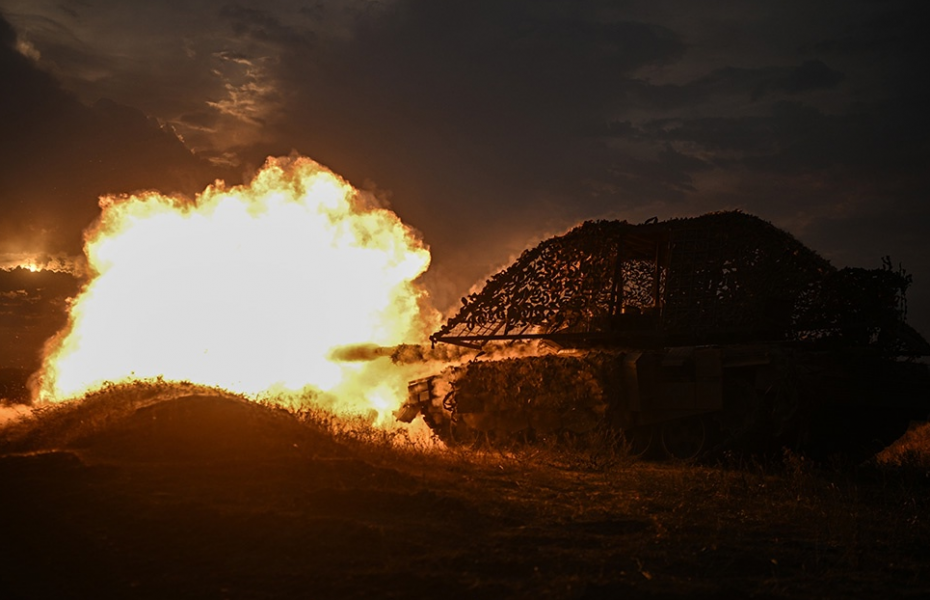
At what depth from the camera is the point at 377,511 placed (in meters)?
7.02

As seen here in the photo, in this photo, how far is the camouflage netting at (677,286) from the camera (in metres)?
13.3

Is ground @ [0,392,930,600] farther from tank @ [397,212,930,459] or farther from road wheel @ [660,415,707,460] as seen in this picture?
road wheel @ [660,415,707,460]

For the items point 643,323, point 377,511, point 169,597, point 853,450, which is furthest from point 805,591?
point 643,323

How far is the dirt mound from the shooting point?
327 inches

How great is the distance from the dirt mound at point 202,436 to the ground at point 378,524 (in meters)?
0.02

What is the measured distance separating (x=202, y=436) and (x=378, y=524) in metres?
3.00

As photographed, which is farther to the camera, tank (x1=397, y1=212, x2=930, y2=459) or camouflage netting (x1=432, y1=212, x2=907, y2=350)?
camouflage netting (x1=432, y1=212, x2=907, y2=350)

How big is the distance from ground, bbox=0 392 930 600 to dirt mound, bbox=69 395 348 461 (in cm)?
2

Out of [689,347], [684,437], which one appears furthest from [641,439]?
[689,347]

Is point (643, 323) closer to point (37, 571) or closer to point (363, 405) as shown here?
point (363, 405)

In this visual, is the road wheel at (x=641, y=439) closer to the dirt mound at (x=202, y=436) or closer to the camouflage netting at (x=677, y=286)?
the camouflage netting at (x=677, y=286)

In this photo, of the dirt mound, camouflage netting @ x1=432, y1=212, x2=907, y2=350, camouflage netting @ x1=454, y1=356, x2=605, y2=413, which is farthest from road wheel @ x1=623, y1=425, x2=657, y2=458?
the dirt mound

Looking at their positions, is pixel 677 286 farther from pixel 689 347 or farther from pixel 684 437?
pixel 684 437

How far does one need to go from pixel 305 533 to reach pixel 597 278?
10934 millimetres
